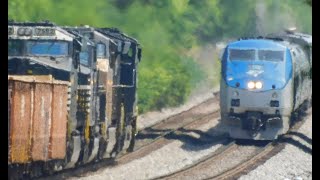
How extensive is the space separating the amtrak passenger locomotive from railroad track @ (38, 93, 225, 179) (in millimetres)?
1754

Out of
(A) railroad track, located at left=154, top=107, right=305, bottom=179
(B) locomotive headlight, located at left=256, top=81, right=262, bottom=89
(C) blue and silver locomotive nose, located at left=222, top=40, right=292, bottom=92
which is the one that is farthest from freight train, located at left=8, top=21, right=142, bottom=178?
(B) locomotive headlight, located at left=256, top=81, right=262, bottom=89

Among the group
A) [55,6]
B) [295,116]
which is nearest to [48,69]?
[55,6]

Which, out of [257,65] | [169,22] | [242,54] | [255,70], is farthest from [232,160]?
[169,22]

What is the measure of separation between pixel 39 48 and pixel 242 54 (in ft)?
29.1

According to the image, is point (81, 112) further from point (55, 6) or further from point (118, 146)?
point (55, 6)

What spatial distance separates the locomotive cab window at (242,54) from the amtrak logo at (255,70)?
0.86 ft

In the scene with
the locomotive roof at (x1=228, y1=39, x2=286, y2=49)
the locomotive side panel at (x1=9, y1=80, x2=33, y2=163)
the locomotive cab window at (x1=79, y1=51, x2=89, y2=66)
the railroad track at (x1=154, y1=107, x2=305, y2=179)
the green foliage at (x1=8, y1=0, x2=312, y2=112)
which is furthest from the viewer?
the green foliage at (x1=8, y1=0, x2=312, y2=112)

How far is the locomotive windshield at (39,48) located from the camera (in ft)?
50.1

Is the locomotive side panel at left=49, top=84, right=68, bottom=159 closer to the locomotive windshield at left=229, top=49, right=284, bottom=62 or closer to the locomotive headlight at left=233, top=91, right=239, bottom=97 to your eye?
the locomotive headlight at left=233, top=91, right=239, bottom=97

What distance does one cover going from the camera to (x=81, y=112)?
16.4 m

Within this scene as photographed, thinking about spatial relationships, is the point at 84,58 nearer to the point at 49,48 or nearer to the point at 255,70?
the point at 49,48

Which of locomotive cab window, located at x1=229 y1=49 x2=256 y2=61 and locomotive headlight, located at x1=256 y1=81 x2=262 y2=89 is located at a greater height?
locomotive cab window, located at x1=229 y1=49 x2=256 y2=61

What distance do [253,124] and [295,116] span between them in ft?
15.8

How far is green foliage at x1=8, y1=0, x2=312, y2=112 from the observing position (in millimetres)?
25500
